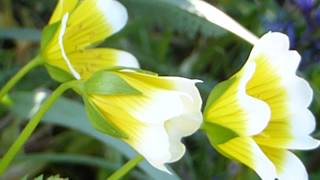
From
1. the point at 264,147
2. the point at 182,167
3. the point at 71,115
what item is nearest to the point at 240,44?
the point at 182,167

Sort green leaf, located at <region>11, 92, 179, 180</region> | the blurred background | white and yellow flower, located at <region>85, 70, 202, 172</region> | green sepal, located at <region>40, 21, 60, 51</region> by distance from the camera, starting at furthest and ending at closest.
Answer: the blurred background
green leaf, located at <region>11, 92, 179, 180</region>
green sepal, located at <region>40, 21, 60, 51</region>
white and yellow flower, located at <region>85, 70, 202, 172</region>

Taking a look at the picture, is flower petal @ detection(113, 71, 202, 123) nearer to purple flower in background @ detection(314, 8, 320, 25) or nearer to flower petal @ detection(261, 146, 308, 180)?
flower petal @ detection(261, 146, 308, 180)

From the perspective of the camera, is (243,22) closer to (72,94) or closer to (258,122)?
(72,94)

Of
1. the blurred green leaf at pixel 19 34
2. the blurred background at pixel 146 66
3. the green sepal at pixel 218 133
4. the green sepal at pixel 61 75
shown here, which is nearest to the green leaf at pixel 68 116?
the blurred background at pixel 146 66

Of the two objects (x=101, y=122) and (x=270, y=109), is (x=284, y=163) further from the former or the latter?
(x=101, y=122)

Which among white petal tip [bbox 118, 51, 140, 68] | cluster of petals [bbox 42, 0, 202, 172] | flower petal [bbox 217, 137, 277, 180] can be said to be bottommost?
white petal tip [bbox 118, 51, 140, 68]

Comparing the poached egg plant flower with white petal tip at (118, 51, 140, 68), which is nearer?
the poached egg plant flower

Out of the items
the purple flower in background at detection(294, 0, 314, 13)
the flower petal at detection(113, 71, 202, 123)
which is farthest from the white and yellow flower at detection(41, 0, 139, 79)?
the purple flower in background at detection(294, 0, 314, 13)

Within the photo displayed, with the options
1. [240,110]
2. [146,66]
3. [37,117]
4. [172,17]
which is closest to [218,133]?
[240,110]
